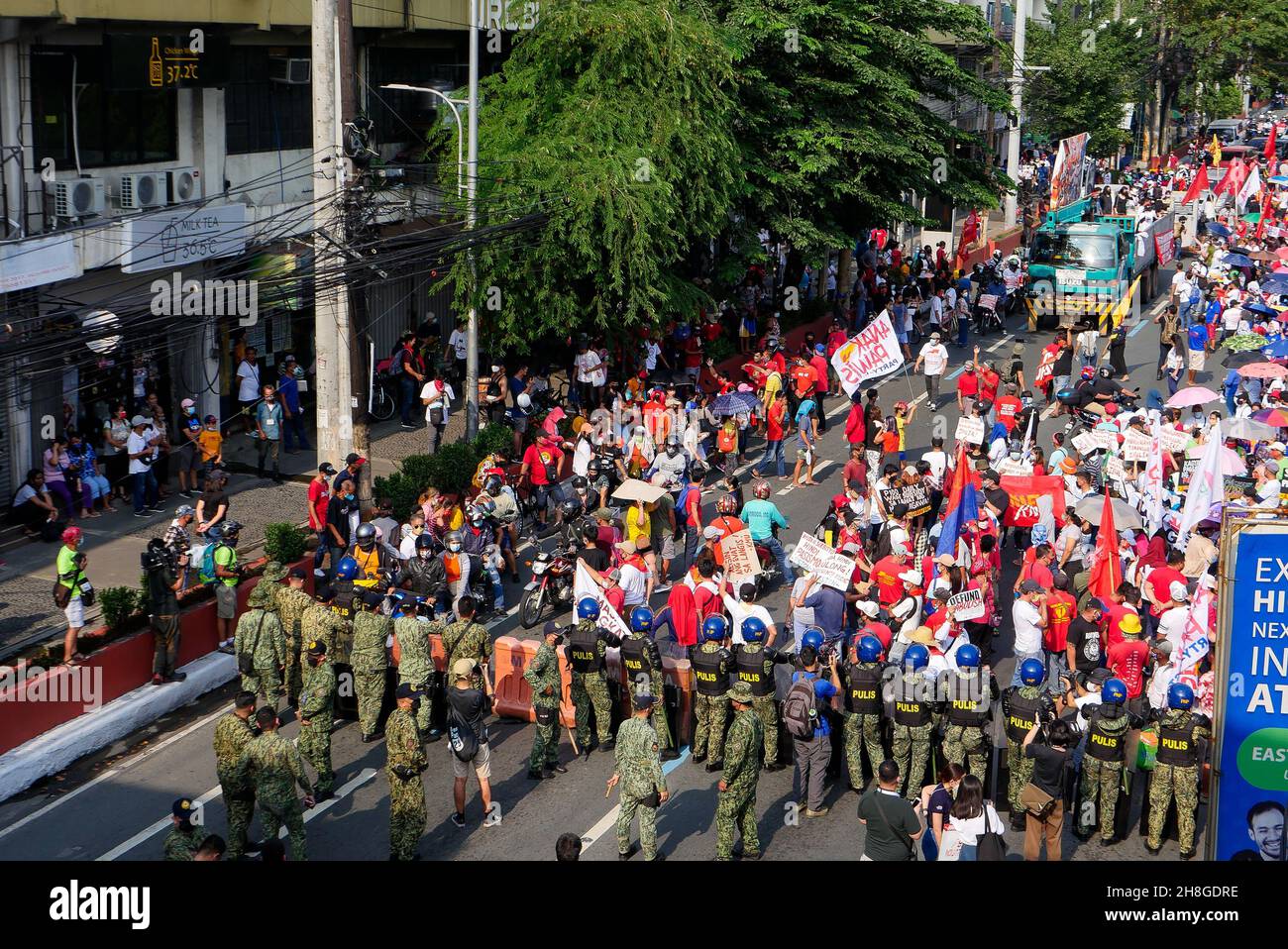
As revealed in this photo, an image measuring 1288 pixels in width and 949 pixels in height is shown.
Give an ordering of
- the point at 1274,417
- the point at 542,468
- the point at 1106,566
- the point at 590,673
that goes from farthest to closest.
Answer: the point at 1274,417, the point at 542,468, the point at 1106,566, the point at 590,673

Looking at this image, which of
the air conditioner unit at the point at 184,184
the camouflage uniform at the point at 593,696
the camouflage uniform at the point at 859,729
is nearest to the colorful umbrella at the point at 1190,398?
the camouflage uniform at the point at 859,729

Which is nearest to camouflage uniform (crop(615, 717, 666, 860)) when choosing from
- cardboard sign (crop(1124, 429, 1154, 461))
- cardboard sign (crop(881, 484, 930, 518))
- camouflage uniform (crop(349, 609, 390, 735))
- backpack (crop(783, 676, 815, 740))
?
backpack (crop(783, 676, 815, 740))

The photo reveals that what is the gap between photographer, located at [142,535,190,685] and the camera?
51.2 feet

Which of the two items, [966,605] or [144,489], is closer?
[966,605]

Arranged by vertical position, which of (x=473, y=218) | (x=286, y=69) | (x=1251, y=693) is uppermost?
(x=286, y=69)

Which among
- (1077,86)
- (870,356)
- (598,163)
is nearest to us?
(870,356)

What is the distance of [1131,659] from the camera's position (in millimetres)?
14719

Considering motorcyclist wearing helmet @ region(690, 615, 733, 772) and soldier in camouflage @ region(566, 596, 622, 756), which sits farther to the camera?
soldier in camouflage @ region(566, 596, 622, 756)

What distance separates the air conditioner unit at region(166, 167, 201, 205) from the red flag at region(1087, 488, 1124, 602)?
14004 millimetres

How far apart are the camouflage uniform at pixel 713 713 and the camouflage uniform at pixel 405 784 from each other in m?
2.47

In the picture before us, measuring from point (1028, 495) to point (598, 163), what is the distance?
340 inches

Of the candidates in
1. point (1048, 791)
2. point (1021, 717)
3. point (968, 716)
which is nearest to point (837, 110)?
point (968, 716)

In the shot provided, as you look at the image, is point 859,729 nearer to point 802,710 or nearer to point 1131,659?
point 802,710

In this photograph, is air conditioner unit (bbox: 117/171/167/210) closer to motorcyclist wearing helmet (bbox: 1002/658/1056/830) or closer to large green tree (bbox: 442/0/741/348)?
large green tree (bbox: 442/0/741/348)
